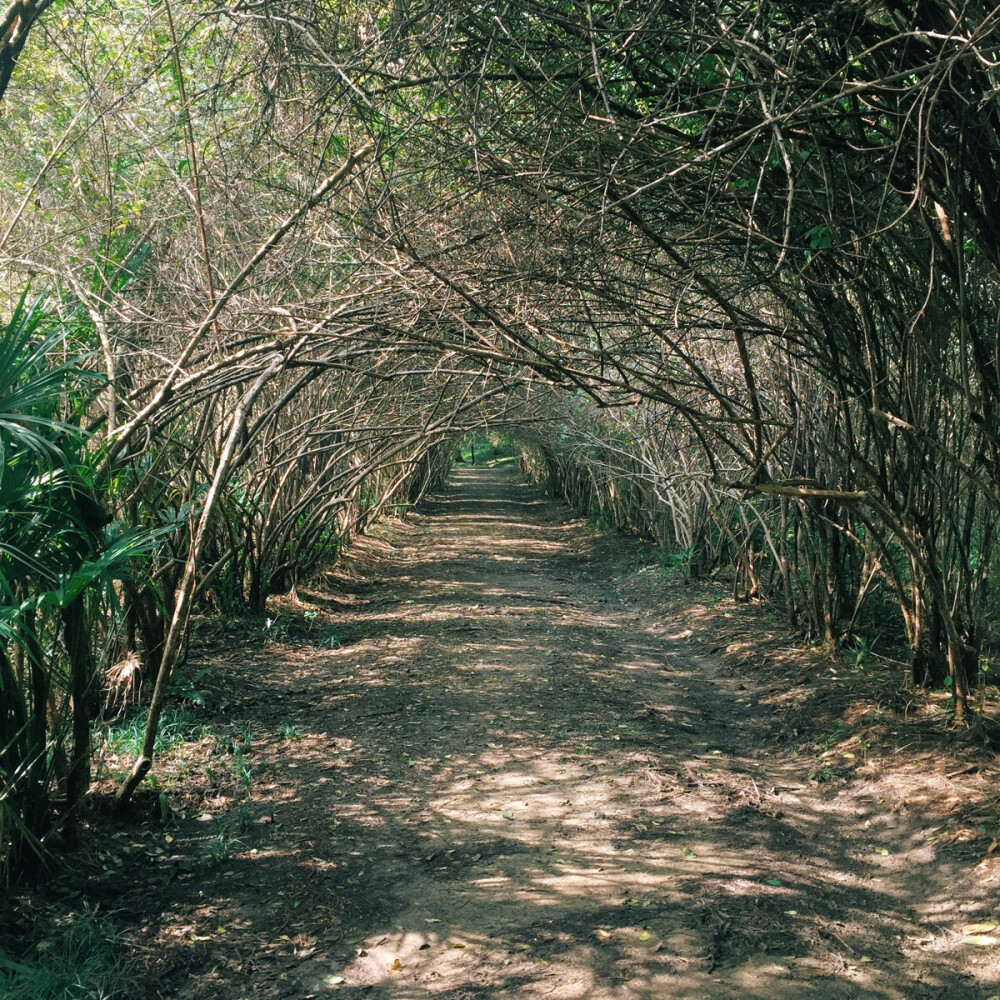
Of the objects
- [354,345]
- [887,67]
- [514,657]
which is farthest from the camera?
[514,657]

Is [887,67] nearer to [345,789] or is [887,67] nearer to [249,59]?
[249,59]

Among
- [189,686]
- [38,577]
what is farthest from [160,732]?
[38,577]

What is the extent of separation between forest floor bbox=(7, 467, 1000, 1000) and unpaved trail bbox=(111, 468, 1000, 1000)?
0.02 m

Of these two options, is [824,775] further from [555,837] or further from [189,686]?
[189,686]

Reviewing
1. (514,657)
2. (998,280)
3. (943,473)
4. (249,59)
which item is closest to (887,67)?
(998,280)

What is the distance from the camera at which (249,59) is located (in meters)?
5.39

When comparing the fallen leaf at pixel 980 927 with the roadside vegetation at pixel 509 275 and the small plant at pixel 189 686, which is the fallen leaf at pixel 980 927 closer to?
the roadside vegetation at pixel 509 275

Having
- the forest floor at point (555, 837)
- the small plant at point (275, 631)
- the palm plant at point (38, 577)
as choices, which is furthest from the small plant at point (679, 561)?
the palm plant at point (38, 577)

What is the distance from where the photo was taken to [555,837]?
4.95 m

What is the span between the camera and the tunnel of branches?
4.03 metres

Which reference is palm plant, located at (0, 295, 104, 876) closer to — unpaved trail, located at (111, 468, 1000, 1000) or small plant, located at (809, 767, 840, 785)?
unpaved trail, located at (111, 468, 1000, 1000)

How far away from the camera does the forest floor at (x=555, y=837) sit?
374cm

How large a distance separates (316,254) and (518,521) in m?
Result: 19.3

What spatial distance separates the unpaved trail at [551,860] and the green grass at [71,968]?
0.18 metres
